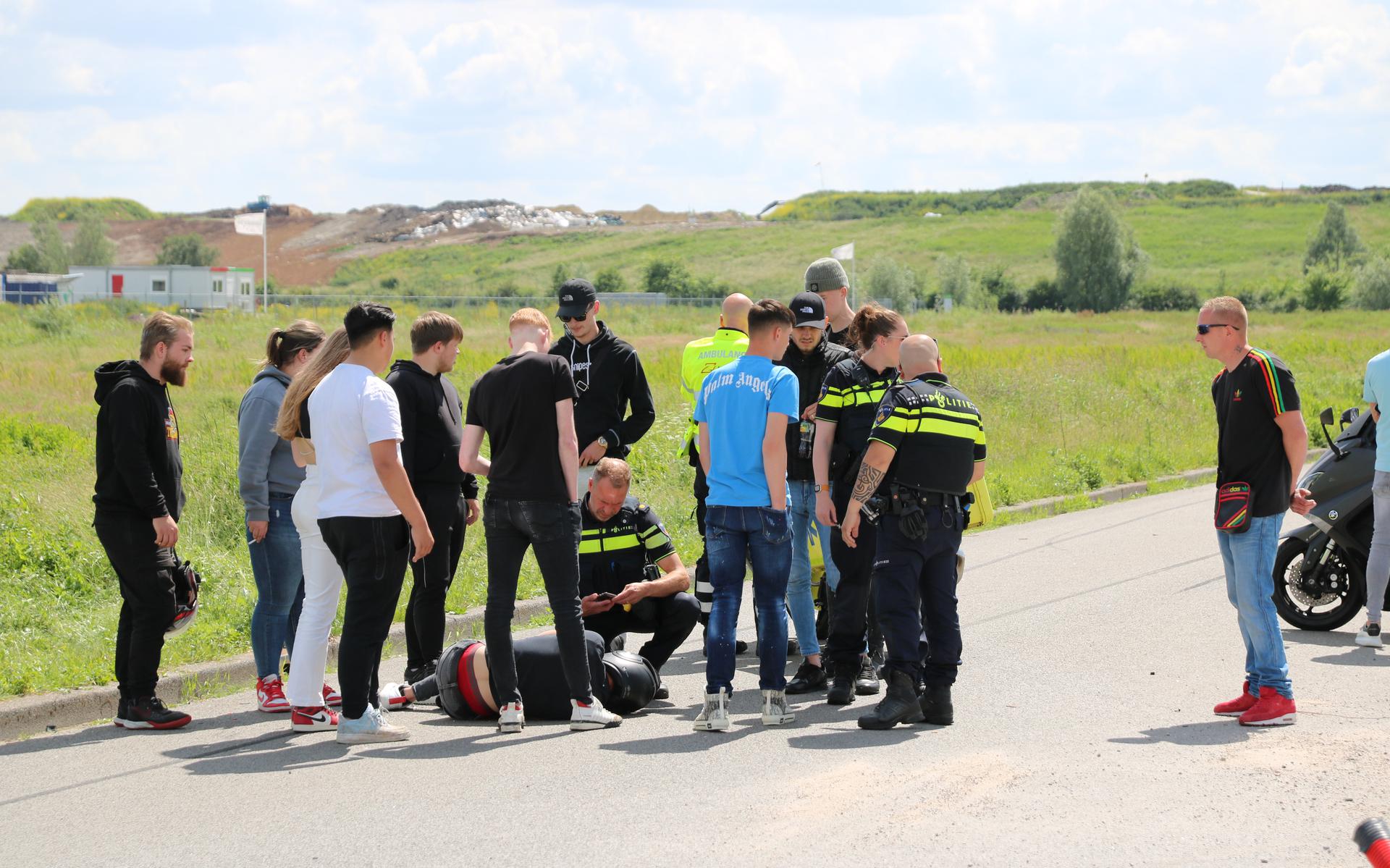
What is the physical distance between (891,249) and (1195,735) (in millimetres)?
128851

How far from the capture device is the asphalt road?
15.5ft

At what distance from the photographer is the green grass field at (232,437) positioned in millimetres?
8758

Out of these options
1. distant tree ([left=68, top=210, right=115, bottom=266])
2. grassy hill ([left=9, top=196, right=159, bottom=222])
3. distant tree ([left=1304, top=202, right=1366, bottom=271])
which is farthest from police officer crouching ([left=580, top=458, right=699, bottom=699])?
grassy hill ([left=9, top=196, right=159, bottom=222])

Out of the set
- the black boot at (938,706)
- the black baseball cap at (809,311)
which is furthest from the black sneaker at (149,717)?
the black baseball cap at (809,311)

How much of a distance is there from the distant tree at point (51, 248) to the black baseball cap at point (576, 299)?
4872 inches

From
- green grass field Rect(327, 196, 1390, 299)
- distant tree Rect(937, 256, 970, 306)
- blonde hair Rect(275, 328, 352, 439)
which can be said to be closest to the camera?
blonde hair Rect(275, 328, 352, 439)

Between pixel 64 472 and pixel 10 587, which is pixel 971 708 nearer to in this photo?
pixel 10 587

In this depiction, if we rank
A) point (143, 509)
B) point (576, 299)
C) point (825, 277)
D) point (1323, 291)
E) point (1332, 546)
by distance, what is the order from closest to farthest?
point (143, 509)
point (576, 299)
point (825, 277)
point (1332, 546)
point (1323, 291)

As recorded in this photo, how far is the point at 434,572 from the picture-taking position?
716 centimetres

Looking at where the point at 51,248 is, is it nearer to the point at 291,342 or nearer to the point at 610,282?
the point at 610,282

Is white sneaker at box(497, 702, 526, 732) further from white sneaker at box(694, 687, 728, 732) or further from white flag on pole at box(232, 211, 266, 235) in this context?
white flag on pole at box(232, 211, 266, 235)

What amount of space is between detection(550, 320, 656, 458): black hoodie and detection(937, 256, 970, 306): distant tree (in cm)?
8864

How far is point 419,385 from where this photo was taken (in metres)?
7.10

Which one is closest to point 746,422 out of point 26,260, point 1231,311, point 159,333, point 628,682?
point 628,682
